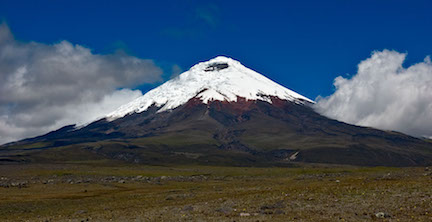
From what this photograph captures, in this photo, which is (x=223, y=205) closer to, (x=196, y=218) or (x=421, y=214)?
(x=196, y=218)

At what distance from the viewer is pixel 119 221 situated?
127ft

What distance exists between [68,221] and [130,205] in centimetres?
1242

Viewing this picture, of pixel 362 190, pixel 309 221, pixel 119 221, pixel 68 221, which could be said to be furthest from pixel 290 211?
pixel 68 221

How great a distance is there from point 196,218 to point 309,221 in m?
9.86

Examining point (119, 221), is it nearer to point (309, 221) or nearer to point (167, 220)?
point (167, 220)

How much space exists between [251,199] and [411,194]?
15.9m

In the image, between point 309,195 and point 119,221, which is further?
point 309,195

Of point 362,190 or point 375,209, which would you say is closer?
point 375,209

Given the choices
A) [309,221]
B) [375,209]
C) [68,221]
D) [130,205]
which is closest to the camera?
[309,221]

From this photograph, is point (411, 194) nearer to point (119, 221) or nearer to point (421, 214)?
point (421, 214)

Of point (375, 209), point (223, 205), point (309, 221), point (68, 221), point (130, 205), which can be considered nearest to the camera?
point (309, 221)

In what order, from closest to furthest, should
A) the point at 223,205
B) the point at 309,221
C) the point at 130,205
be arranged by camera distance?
the point at 309,221 < the point at 223,205 < the point at 130,205

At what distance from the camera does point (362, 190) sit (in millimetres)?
46594

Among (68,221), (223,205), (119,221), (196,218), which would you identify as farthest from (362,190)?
(68,221)
